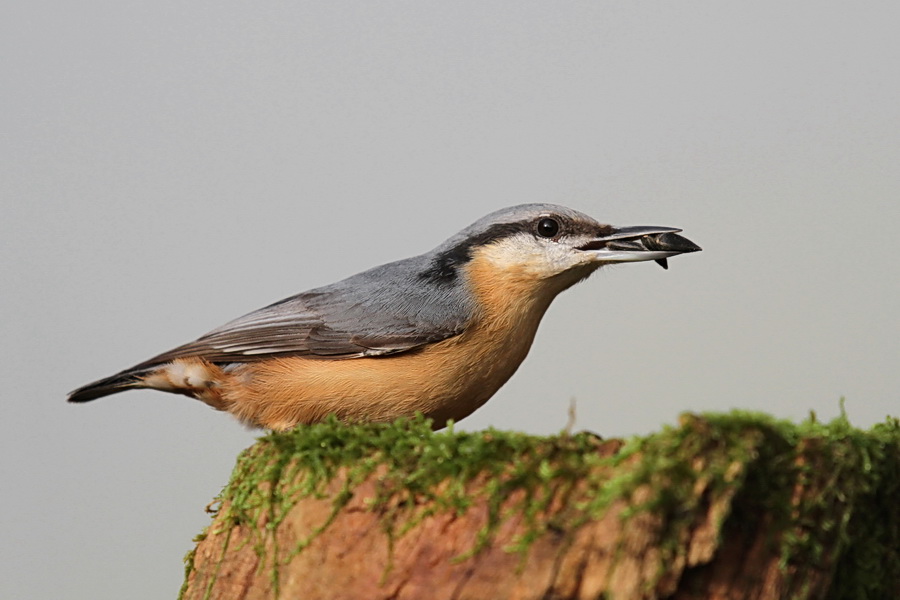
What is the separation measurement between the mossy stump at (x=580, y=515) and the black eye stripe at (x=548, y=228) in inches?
63.1

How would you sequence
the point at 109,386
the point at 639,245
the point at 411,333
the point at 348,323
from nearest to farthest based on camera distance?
the point at 411,333
the point at 348,323
the point at 639,245
the point at 109,386

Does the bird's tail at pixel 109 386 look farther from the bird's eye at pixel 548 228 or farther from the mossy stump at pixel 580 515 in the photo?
the bird's eye at pixel 548 228

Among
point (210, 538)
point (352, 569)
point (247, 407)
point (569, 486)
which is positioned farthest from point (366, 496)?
point (247, 407)

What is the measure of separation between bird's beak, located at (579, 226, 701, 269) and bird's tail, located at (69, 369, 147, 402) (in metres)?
2.65

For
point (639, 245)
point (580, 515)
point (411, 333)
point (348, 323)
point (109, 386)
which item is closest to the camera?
point (580, 515)

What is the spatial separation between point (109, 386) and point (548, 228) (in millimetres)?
2726

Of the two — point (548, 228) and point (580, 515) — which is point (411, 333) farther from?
point (580, 515)

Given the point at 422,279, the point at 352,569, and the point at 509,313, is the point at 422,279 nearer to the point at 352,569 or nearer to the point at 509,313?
the point at 509,313

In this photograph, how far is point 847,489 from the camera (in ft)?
11.0

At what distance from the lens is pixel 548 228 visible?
5137mm

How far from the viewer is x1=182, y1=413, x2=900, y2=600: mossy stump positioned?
9.71ft

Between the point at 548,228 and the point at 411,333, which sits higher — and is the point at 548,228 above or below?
above

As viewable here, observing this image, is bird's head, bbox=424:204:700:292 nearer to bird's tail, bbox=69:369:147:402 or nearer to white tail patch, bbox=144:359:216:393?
white tail patch, bbox=144:359:216:393

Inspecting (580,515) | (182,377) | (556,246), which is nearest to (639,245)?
(556,246)
